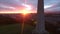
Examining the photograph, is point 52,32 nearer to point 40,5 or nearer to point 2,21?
point 40,5

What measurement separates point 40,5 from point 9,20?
219 cm

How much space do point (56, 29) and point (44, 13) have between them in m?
1.25

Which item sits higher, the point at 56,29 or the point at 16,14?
the point at 16,14

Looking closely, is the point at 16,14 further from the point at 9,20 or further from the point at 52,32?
the point at 52,32

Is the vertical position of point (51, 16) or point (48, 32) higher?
point (51, 16)

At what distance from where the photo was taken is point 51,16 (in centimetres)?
1049

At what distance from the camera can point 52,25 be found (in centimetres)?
1019

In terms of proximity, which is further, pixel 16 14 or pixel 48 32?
pixel 16 14

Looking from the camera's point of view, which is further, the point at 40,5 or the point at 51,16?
the point at 51,16

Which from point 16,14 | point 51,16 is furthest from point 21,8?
point 51,16

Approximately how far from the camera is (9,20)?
10242 mm

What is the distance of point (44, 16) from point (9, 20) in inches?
87.5

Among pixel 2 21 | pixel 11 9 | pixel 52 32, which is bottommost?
pixel 52 32

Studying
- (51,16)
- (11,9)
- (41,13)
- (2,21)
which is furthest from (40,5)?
(2,21)
